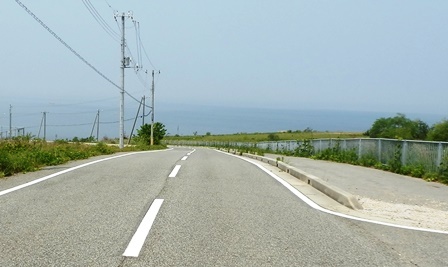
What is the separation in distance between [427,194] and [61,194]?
819cm

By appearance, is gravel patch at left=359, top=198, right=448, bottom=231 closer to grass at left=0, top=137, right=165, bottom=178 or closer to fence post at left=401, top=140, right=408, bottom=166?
fence post at left=401, top=140, right=408, bottom=166

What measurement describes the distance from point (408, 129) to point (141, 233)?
4283 cm

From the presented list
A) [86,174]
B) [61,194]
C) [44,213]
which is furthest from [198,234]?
[86,174]

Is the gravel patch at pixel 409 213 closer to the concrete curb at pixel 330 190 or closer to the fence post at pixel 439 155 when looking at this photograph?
the concrete curb at pixel 330 190

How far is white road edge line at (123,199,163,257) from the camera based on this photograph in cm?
526

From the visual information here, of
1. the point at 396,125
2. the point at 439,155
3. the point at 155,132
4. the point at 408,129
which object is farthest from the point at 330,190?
the point at 155,132

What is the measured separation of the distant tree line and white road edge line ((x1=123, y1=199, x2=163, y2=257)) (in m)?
23.8

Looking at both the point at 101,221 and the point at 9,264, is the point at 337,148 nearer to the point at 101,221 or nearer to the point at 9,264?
the point at 101,221

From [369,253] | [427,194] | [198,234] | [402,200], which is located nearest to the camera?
[369,253]

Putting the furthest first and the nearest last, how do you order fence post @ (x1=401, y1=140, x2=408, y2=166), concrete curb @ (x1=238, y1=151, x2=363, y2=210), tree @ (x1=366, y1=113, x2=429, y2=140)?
A: 1. tree @ (x1=366, y1=113, x2=429, y2=140)
2. fence post @ (x1=401, y1=140, x2=408, y2=166)
3. concrete curb @ (x1=238, y1=151, x2=363, y2=210)

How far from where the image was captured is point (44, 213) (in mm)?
7168

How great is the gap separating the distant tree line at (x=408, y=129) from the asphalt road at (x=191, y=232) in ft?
73.9

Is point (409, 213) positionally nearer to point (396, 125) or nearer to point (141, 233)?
point (141, 233)

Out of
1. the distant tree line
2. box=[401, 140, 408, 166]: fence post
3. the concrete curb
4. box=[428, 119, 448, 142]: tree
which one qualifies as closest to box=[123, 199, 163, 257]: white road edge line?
the concrete curb
